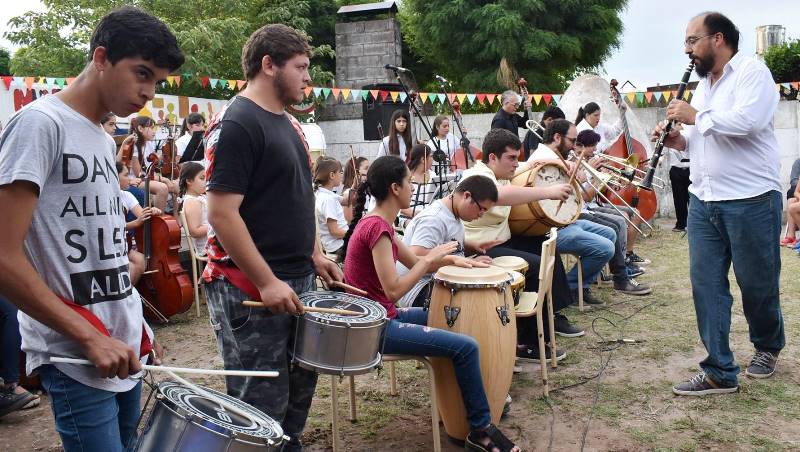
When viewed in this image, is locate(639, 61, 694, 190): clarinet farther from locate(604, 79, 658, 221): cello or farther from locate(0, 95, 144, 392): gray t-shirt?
locate(604, 79, 658, 221): cello

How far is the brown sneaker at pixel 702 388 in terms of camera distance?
4.16 metres

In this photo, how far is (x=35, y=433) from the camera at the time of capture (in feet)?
12.9

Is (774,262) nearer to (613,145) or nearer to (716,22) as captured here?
(716,22)

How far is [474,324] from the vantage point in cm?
356

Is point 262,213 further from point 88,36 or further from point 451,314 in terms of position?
point 88,36

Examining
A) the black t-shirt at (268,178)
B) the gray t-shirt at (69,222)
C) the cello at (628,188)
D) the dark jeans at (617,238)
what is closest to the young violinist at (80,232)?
the gray t-shirt at (69,222)

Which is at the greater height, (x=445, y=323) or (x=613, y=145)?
(x=613, y=145)

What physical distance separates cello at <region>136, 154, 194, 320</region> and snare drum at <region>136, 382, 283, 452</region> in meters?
4.27

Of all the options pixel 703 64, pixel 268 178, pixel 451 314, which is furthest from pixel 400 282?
pixel 703 64

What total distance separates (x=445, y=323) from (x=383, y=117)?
11142 mm

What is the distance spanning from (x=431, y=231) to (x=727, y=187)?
69.0 inches

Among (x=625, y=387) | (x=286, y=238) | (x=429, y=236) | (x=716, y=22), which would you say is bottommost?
(x=625, y=387)

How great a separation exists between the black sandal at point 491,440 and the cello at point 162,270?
3399 mm

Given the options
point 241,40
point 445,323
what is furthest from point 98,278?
point 241,40
